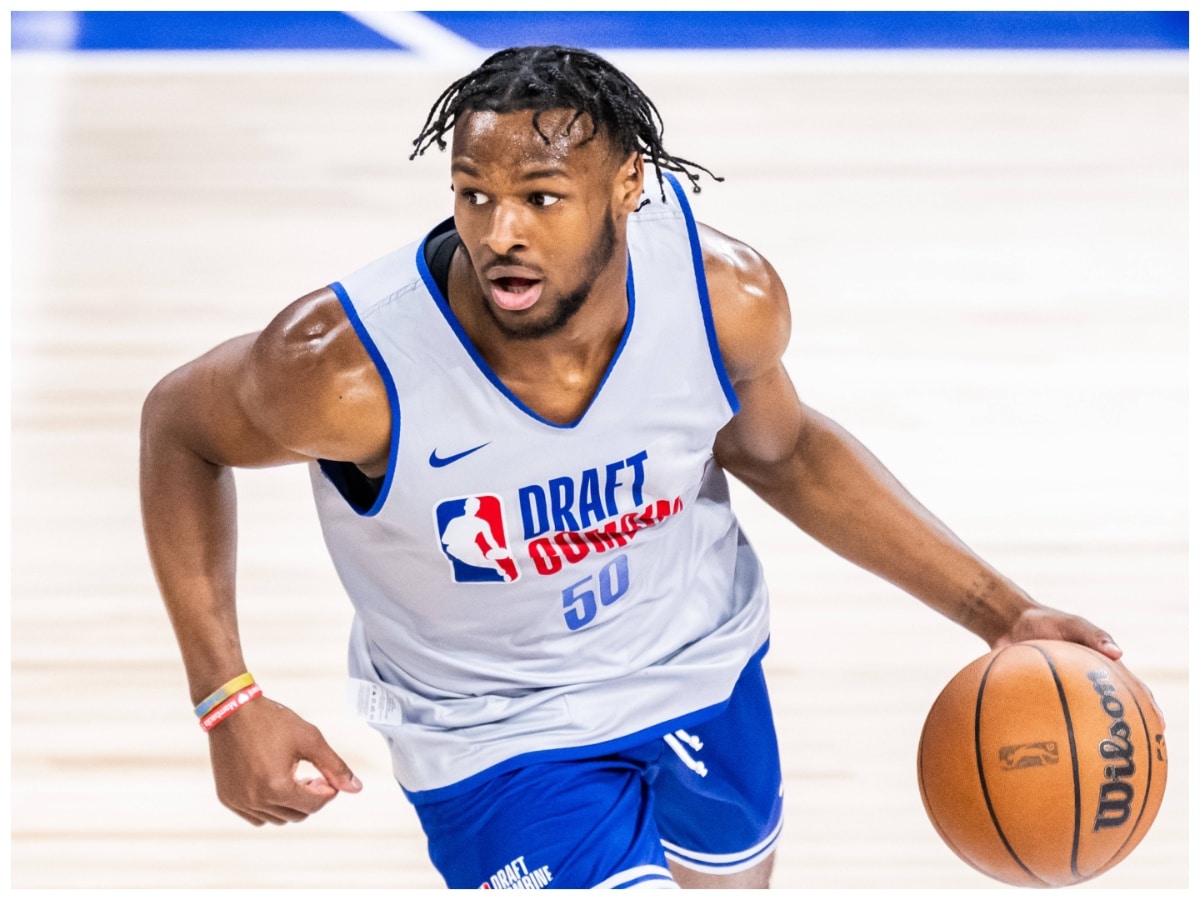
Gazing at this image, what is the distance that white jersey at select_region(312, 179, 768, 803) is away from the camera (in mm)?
2049

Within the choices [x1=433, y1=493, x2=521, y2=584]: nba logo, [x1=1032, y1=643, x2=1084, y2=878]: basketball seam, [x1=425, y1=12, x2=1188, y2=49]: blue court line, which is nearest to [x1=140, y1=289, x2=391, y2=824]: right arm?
[x1=433, y1=493, x2=521, y2=584]: nba logo

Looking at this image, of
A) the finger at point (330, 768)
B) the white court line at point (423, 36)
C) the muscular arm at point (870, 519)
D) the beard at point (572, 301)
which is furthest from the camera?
the white court line at point (423, 36)

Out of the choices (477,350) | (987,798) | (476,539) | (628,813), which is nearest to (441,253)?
(477,350)

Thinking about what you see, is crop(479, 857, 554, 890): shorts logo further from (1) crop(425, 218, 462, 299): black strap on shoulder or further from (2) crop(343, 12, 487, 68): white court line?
(2) crop(343, 12, 487, 68): white court line

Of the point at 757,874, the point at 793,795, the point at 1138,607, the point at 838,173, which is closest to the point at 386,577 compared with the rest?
the point at 757,874

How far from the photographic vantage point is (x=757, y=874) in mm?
2537

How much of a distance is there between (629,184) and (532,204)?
6.3 inches

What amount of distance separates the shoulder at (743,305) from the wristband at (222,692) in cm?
76

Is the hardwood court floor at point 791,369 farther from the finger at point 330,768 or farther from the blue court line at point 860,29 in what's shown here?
the finger at point 330,768

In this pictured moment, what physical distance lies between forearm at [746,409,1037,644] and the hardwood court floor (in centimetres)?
73

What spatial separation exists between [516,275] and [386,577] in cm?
51

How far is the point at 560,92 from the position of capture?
6.20 feet

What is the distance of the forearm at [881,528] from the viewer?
2434 mm

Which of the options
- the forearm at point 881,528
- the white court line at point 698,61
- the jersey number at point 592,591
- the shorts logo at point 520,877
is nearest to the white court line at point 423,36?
the white court line at point 698,61
